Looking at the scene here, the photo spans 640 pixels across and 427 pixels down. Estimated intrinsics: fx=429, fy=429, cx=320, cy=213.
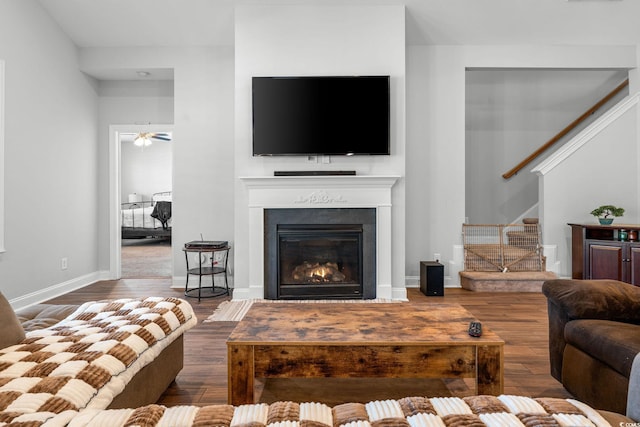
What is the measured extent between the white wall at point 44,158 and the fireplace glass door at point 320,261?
2426 millimetres

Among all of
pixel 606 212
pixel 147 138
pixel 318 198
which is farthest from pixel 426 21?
pixel 147 138

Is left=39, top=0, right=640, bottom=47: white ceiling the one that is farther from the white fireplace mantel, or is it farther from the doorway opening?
the white fireplace mantel

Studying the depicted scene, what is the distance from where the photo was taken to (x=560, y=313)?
2189 millimetres

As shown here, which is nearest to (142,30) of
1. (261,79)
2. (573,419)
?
(261,79)

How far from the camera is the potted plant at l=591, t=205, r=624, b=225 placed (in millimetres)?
4691

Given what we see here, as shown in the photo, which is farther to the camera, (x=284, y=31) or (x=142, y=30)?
(x=142, y=30)

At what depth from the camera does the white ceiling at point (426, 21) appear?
4484 millimetres

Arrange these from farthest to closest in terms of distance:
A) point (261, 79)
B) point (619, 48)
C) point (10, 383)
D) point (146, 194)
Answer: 1. point (146, 194)
2. point (619, 48)
3. point (261, 79)
4. point (10, 383)

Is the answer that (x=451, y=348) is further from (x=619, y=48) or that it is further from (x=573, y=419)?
(x=619, y=48)

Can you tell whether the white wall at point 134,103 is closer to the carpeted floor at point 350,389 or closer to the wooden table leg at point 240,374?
the carpeted floor at point 350,389

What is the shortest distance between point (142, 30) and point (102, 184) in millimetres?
1957

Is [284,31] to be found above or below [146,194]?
above

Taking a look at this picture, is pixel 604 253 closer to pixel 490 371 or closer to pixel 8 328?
pixel 490 371

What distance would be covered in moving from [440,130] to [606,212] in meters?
2.08
